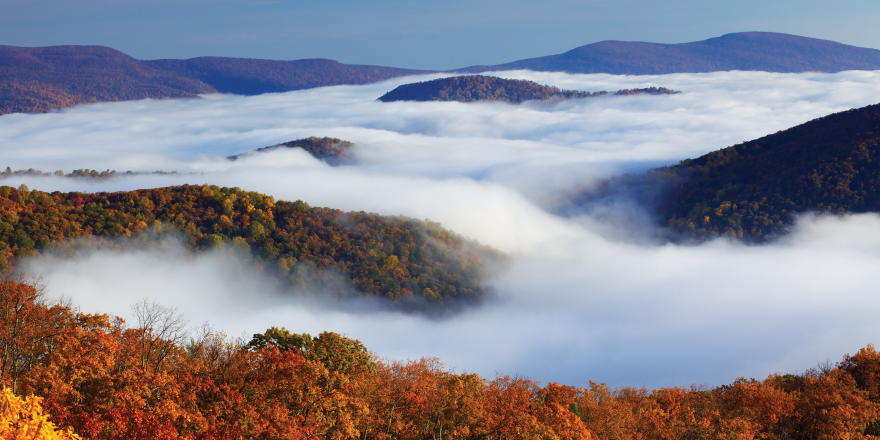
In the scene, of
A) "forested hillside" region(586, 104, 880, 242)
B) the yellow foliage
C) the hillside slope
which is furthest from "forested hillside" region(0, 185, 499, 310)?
the yellow foliage

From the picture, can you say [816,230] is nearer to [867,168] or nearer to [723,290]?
[867,168]

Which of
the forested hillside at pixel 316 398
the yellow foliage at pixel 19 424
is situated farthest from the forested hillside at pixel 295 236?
the yellow foliage at pixel 19 424

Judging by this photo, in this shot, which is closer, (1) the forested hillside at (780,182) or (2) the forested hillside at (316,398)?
(2) the forested hillside at (316,398)

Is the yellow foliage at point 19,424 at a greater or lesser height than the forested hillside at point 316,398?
greater

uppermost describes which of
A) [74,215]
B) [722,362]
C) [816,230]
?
[74,215]

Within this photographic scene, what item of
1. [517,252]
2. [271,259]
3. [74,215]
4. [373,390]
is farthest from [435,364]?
[517,252]

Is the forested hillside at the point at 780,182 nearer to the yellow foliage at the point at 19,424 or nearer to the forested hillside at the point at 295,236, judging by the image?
the forested hillside at the point at 295,236

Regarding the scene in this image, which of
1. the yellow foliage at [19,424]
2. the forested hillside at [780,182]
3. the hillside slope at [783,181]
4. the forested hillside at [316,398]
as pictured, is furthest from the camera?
the forested hillside at [780,182]

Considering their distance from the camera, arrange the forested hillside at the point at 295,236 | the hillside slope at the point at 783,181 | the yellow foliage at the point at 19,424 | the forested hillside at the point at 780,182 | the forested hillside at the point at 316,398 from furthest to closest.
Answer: the forested hillside at the point at 780,182 → the hillside slope at the point at 783,181 → the forested hillside at the point at 295,236 → the forested hillside at the point at 316,398 → the yellow foliage at the point at 19,424
